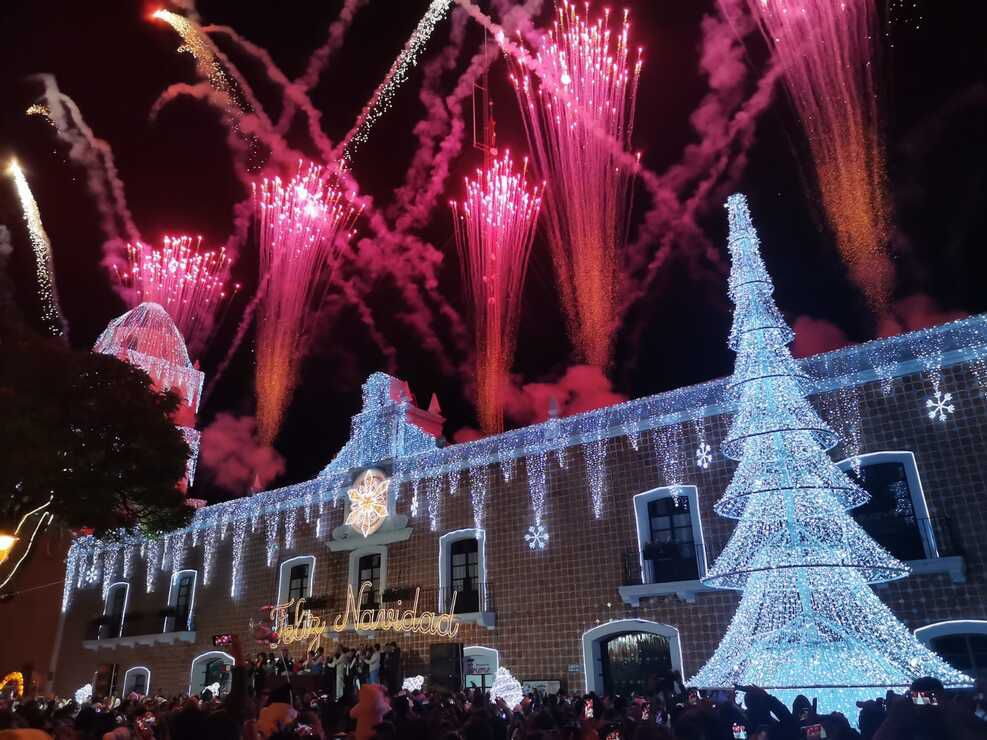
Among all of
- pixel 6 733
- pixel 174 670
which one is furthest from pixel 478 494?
pixel 6 733

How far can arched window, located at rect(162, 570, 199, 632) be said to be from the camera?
25.5 m

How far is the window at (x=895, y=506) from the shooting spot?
13.7m

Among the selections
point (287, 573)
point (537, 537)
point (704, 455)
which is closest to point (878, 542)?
point (704, 455)

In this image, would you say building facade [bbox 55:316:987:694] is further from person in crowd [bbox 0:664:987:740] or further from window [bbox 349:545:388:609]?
person in crowd [bbox 0:664:987:740]

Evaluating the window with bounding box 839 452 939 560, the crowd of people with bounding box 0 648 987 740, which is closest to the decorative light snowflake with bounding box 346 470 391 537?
the crowd of people with bounding box 0 648 987 740

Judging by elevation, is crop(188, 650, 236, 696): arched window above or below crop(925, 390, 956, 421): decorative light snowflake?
below

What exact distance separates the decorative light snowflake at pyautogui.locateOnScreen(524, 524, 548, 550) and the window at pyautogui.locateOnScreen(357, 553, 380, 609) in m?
5.23

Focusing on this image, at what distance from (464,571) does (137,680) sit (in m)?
14.4

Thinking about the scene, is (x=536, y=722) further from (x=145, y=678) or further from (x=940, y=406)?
(x=145, y=678)

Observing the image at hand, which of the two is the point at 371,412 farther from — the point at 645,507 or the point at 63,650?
the point at 63,650

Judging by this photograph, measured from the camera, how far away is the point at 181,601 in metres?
26.4

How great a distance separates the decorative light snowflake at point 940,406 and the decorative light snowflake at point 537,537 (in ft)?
28.7

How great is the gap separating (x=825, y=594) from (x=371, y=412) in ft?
47.4

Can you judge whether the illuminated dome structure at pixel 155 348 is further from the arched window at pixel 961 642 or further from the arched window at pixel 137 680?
the arched window at pixel 961 642
